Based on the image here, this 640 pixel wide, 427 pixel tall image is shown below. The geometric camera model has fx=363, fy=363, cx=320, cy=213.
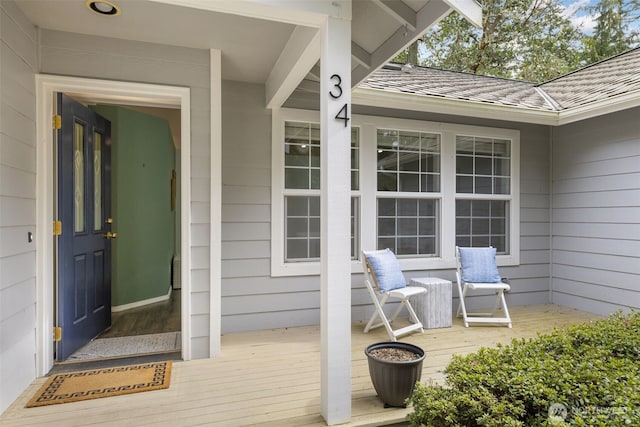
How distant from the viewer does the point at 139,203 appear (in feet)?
16.0

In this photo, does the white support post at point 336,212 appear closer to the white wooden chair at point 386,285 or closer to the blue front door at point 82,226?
the white wooden chair at point 386,285

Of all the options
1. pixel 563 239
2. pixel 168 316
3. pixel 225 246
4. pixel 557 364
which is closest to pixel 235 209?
pixel 225 246

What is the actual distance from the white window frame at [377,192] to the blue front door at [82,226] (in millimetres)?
1687

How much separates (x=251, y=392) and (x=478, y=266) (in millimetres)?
2877

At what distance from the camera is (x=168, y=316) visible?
437 cm

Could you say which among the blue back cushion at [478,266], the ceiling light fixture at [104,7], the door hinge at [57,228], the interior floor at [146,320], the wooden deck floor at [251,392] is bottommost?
the interior floor at [146,320]

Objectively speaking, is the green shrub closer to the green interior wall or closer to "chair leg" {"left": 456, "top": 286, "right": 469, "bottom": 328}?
"chair leg" {"left": 456, "top": 286, "right": 469, "bottom": 328}

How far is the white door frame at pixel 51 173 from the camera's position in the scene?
2695 millimetres

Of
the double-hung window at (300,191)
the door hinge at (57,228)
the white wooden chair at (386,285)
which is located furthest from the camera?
the double-hung window at (300,191)

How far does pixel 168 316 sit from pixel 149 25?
317cm

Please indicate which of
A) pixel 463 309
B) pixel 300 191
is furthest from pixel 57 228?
pixel 463 309

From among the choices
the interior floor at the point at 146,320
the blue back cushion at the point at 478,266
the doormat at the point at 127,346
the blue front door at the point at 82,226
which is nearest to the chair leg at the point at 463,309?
the blue back cushion at the point at 478,266

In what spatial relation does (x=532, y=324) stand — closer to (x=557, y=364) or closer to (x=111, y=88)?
(x=557, y=364)

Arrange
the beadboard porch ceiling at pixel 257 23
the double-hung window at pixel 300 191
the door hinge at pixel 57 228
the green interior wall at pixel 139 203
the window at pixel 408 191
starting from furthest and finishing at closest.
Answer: the green interior wall at pixel 139 203 → the window at pixel 408 191 → the double-hung window at pixel 300 191 → the door hinge at pixel 57 228 → the beadboard porch ceiling at pixel 257 23
